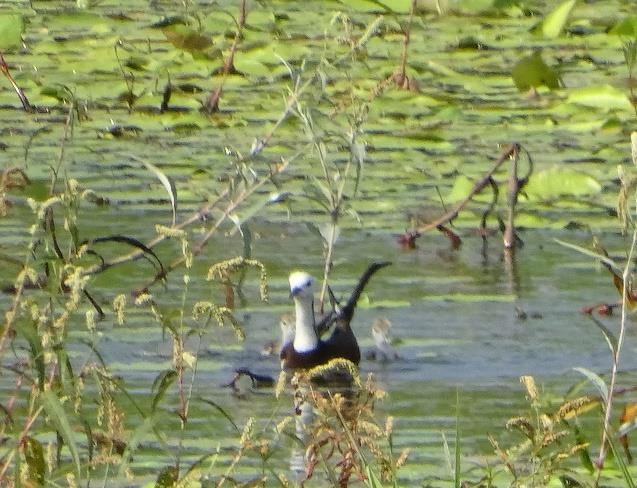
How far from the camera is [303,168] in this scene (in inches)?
340

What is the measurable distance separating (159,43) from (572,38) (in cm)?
233

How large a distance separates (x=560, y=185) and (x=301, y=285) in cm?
210

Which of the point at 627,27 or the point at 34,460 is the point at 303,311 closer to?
the point at 34,460

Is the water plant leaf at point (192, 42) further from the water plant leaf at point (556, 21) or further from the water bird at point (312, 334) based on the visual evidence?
the water bird at point (312, 334)

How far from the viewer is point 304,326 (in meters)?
6.46

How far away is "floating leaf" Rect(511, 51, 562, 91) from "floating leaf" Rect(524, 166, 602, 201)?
212 centimetres

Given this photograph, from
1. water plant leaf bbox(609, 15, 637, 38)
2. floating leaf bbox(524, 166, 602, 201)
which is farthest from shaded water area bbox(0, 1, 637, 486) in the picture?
water plant leaf bbox(609, 15, 637, 38)

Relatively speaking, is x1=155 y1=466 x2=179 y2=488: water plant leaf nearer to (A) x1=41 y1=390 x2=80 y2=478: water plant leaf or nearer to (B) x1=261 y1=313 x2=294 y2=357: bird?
(A) x1=41 y1=390 x2=80 y2=478: water plant leaf

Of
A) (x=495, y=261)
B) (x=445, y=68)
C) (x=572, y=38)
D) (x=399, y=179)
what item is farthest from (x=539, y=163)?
(x=572, y=38)

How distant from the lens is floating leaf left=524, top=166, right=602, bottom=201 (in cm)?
818

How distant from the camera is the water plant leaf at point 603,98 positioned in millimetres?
9789

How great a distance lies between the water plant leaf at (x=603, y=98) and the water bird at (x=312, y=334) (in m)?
3.45

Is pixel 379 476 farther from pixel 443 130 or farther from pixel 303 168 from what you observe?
pixel 443 130

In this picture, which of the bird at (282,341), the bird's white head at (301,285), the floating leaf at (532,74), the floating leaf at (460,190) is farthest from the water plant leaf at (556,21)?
the bird's white head at (301,285)
